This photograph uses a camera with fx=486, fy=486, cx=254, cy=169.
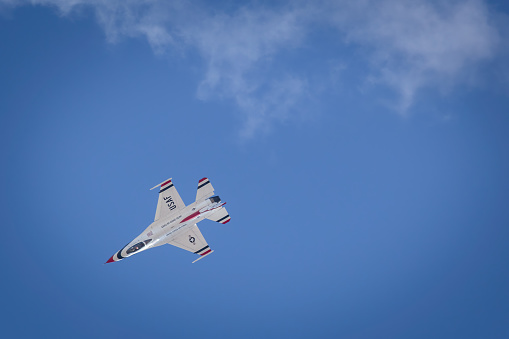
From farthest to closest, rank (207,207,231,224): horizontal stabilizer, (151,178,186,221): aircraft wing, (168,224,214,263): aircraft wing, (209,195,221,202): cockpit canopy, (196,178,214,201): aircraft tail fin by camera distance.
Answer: (168,224,214,263): aircraft wing, (151,178,186,221): aircraft wing, (207,207,231,224): horizontal stabilizer, (196,178,214,201): aircraft tail fin, (209,195,221,202): cockpit canopy

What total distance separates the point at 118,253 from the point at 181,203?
14.3 meters

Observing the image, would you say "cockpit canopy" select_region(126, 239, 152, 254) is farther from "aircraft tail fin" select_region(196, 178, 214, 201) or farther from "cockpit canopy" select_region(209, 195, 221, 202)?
"cockpit canopy" select_region(209, 195, 221, 202)

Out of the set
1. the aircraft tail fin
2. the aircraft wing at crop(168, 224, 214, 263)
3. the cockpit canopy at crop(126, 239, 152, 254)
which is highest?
the aircraft tail fin

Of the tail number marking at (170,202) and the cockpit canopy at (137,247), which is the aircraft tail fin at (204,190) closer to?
the tail number marking at (170,202)

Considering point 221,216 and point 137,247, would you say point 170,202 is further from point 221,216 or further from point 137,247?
point 137,247

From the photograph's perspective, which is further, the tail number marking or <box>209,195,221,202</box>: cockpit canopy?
the tail number marking

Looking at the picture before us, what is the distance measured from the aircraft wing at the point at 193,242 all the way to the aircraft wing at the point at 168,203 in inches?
193

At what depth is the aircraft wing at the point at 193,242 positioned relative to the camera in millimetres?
89825

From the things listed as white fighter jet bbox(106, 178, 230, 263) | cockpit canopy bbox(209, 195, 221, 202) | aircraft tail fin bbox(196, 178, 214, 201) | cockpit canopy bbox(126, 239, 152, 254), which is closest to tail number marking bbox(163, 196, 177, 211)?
white fighter jet bbox(106, 178, 230, 263)

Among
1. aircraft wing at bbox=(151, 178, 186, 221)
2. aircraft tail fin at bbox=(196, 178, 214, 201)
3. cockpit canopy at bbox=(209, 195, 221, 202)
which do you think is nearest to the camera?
cockpit canopy at bbox=(209, 195, 221, 202)

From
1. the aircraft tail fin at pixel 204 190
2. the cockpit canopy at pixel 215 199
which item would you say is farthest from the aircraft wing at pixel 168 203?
Result: the cockpit canopy at pixel 215 199

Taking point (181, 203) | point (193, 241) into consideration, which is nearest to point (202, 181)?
point (181, 203)

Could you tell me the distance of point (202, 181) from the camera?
87.9 meters

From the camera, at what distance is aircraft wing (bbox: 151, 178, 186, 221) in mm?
88375
